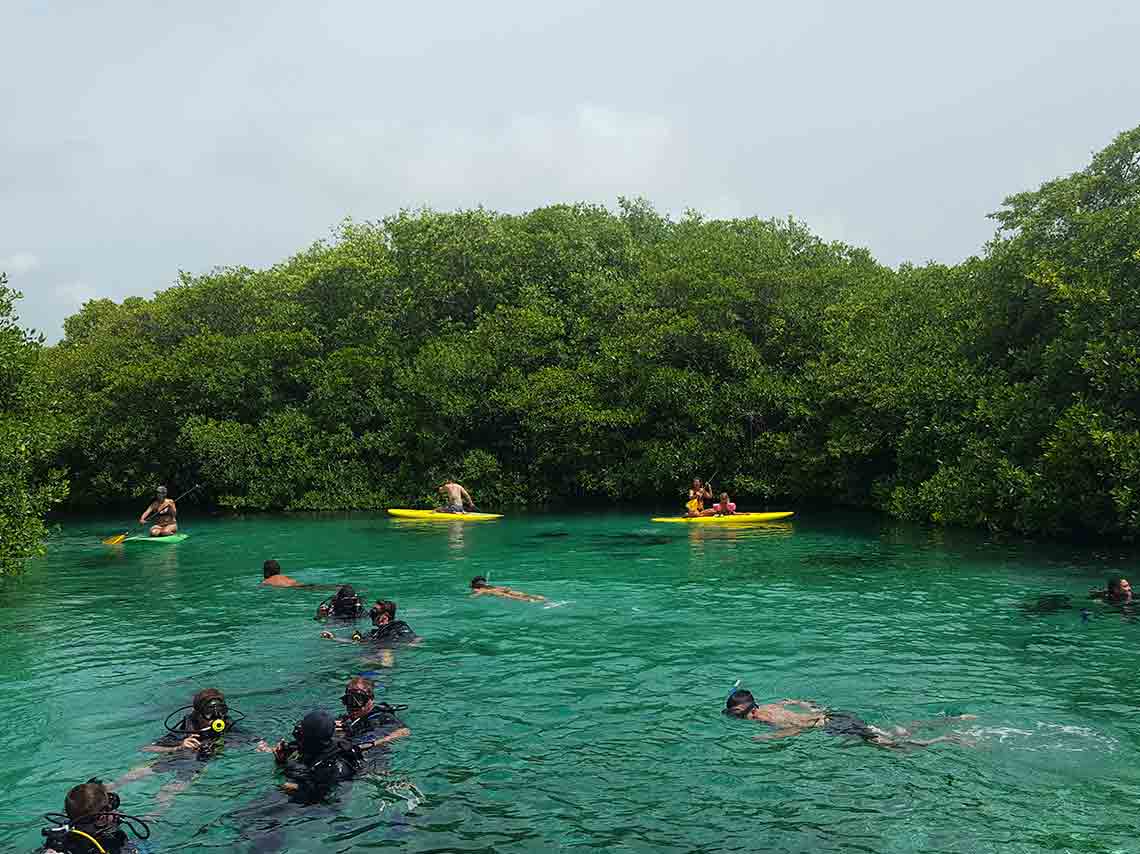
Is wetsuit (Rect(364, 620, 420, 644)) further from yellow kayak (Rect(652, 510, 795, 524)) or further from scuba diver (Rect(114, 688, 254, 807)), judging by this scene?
yellow kayak (Rect(652, 510, 795, 524))

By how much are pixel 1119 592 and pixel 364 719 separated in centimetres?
1304

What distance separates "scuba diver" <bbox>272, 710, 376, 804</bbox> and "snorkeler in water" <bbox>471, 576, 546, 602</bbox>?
9181 millimetres

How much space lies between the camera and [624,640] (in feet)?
48.7

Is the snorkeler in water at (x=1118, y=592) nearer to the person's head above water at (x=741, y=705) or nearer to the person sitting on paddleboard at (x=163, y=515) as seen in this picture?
the person's head above water at (x=741, y=705)

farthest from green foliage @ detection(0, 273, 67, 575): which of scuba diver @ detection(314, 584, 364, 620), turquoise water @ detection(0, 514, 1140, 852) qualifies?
scuba diver @ detection(314, 584, 364, 620)

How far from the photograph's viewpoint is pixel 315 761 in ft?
29.1

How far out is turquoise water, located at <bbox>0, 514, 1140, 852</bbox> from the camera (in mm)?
8172

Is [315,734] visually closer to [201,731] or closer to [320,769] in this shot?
[320,769]

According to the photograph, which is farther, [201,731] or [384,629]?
[384,629]

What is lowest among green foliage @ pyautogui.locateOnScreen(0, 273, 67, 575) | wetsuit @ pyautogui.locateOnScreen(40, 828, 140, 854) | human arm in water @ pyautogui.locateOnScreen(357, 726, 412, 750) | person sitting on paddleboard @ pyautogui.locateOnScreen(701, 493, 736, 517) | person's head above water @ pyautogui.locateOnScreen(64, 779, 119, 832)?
human arm in water @ pyautogui.locateOnScreen(357, 726, 412, 750)

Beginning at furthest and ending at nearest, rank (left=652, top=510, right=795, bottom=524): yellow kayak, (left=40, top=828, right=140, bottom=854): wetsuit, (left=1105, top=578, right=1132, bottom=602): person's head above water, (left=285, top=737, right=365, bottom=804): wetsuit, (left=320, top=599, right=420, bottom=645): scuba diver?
→ (left=652, top=510, right=795, bottom=524): yellow kayak, (left=1105, top=578, right=1132, bottom=602): person's head above water, (left=320, top=599, right=420, bottom=645): scuba diver, (left=285, top=737, right=365, bottom=804): wetsuit, (left=40, top=828, right=140, bottom=854): wetsuit

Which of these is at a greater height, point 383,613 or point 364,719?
point 383,613

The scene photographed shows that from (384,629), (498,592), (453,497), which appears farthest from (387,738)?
(453,497)

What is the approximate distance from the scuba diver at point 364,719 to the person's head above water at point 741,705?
3695 mm
